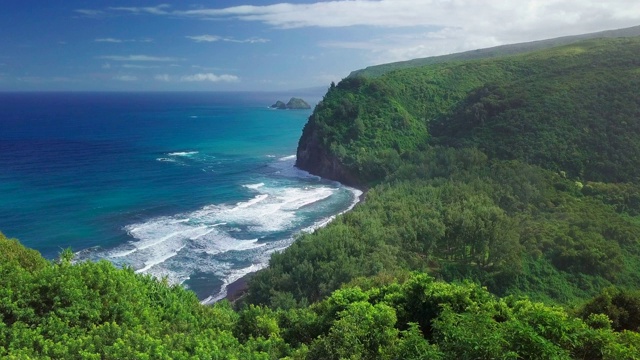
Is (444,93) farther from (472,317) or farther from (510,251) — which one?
(472,317)

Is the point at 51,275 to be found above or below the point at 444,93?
below

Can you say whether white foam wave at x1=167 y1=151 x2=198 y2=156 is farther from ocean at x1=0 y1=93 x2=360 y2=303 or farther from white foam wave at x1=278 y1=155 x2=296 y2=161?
white foam wave at x1=278 y1=155 x2=296 y2=161

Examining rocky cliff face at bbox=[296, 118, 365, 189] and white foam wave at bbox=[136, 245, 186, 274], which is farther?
rocky cliff face at bbox=[296, 118, 365, 189]

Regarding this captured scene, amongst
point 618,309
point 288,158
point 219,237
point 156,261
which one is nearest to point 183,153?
point 288,158

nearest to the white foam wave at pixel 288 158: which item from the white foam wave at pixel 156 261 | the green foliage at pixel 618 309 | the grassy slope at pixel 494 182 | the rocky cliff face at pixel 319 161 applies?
the rocky cliff face at pixel 319 161

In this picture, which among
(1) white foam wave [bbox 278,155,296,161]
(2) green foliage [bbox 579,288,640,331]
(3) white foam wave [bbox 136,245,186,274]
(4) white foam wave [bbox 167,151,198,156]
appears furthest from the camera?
(4) white foam wave [bbox 167,151,198,156]

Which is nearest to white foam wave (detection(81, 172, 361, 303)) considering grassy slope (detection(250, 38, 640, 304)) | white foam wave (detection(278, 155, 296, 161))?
grassy slope (detection(250, 38, 640, 304))

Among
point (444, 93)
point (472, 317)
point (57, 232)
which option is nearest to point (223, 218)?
point (57, 232)
